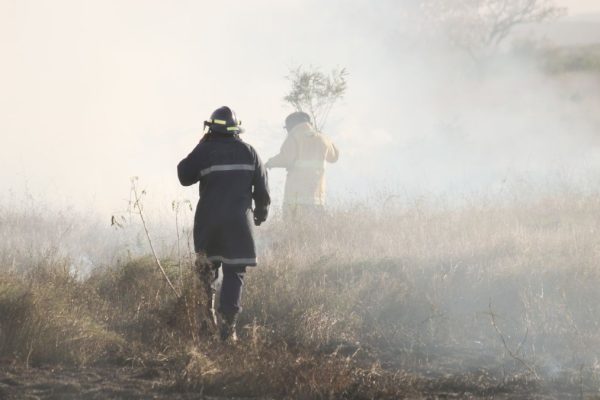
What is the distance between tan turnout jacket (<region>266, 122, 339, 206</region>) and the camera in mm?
9289

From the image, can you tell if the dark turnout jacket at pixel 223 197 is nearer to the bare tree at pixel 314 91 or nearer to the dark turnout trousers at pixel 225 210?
the dark turnout trousers at pixel 225 210

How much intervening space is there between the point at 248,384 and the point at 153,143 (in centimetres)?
1012

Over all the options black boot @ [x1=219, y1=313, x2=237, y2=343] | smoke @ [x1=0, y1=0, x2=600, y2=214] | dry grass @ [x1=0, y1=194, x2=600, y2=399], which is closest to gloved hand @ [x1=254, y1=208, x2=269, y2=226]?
dry grass @ [x1=0, y1=194, x2=600, y2=399]

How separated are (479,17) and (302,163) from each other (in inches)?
535

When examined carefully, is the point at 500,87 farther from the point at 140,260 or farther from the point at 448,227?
the point at 140,260

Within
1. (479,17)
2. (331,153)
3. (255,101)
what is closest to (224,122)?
(331,153)

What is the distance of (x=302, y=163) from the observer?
9328mm

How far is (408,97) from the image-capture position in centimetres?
2058

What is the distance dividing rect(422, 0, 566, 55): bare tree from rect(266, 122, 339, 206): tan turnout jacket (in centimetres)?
1286

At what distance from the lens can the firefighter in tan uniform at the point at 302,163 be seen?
9.27 metres

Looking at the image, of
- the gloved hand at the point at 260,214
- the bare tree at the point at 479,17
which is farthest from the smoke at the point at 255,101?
the gloved hand at the point at 260,214

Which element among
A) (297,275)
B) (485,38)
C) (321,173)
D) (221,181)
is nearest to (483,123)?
(485,38)

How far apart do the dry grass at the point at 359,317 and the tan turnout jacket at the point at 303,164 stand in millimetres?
943

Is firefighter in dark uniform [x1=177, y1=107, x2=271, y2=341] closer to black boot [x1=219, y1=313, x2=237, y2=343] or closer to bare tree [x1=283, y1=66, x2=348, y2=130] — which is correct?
black boot [x1=219, y1=313, x2=237, y2=343]
